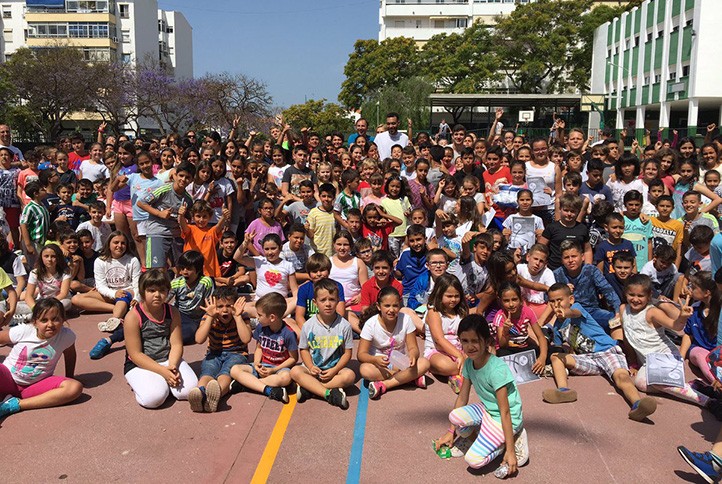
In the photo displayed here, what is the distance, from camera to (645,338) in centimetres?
565

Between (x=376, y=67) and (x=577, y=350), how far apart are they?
5424 cm

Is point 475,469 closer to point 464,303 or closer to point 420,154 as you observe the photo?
point 464,303

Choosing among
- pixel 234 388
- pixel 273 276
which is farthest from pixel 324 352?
pixel 273 276

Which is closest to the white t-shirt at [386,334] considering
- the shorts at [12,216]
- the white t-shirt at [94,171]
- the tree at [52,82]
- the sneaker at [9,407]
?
the sneaker at [9,407]

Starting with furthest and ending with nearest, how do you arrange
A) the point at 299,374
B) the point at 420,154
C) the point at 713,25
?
the point at 713,25, the point at 420,154, the point at 299,374

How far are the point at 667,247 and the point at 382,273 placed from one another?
3202 millimetres

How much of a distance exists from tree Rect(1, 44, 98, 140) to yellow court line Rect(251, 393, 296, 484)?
144 ft

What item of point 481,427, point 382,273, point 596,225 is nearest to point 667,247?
point 596,225

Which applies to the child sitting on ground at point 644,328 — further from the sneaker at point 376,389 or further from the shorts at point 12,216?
the shorts at point 12,216

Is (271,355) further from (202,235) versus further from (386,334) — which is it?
(202,235)

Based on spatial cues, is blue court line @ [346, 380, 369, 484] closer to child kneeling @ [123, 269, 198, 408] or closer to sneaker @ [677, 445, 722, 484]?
child kneeling @ [123, 269, 198, 408]

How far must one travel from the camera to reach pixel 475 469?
417 centimetres

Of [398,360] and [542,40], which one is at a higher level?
[542,40]

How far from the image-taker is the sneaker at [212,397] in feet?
16.7
